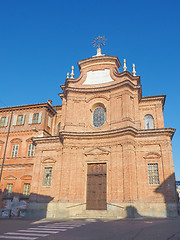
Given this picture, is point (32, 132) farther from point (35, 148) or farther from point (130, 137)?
point (130, 137)

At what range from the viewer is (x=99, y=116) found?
1001 inches

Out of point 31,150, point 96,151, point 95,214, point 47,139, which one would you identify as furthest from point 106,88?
point 95,214

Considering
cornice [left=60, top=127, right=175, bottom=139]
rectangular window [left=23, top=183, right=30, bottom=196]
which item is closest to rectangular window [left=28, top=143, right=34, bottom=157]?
rectangular window [left=23, top=183, right=30, bottom=196]

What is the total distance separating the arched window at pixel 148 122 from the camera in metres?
26.5

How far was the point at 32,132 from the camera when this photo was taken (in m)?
28.0

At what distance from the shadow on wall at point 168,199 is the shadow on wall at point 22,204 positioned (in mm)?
8118

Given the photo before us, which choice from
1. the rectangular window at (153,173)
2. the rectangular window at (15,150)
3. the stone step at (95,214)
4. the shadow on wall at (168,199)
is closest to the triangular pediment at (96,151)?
the rectangular window at (153,173)

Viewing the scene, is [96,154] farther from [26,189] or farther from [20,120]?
[20,120]

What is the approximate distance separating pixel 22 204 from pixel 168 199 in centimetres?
1521

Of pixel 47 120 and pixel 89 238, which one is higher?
pixel 47 120

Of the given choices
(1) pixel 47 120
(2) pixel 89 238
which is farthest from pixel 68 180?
(2) pixel 89 238

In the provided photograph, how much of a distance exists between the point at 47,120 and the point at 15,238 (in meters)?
20.9

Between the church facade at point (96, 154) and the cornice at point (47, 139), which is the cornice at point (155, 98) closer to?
the church facade at point (96, 154)

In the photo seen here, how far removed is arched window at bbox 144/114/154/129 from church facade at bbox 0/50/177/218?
46 millimetres
